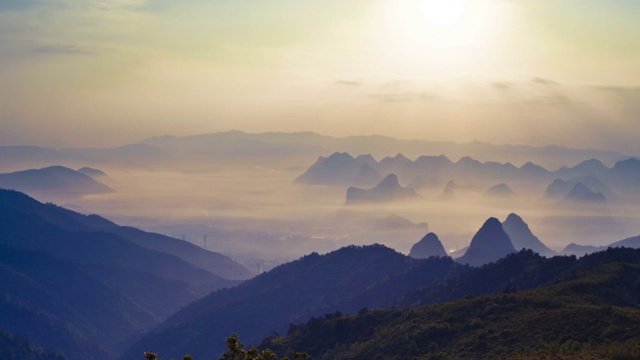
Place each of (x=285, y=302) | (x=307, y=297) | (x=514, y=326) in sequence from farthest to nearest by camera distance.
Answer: (x=285, y=302)
(x=307, y=297)
(x=514, y=326)

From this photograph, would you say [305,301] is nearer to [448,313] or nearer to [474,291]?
[474,291]

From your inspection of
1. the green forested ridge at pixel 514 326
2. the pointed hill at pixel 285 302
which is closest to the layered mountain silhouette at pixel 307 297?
the pointed hill at pixel 285 302

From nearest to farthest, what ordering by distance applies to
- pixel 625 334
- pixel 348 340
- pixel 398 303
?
pixel 625 334 → pixel 348 340 → pixel 398 303

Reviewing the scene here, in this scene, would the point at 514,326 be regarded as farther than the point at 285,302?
No

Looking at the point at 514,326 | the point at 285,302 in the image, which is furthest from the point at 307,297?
the point at 514,326

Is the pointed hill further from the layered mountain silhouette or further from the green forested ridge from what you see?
the green forested ridge

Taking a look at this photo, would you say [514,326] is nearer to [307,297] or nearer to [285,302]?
[307,297]

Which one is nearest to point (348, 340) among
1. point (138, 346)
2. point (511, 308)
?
point (511, 308)

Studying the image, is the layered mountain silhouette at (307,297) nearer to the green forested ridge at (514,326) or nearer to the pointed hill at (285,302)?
the pointed hill at (285,302)

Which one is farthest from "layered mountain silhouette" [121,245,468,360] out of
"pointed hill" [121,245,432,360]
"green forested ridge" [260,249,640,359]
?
"green forested ridge" [260,249,640,359]
